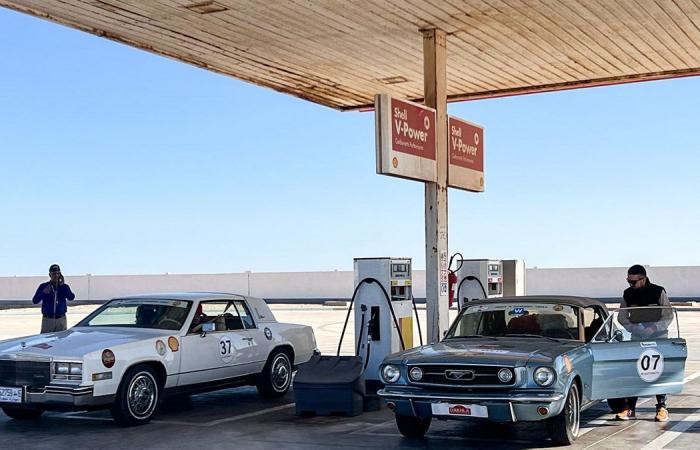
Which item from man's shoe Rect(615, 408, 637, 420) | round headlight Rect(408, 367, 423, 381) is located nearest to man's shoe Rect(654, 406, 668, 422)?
man's shoe Rect(615, 408, 637, 420)

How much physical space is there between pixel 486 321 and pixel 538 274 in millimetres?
46558

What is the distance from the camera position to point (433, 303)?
15.0 meters

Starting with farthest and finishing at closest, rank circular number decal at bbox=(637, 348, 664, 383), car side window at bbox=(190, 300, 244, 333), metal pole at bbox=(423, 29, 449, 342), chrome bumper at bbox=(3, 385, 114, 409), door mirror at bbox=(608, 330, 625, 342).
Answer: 1. metal pole at bbox=(423, 29, 449, 342)
2. car side window at bbox=(190, 300, 244, 333)
3. chrome bumper at bbox=(3, 385, 114, 409)
4. door mirror at bbox=(608, 330, 625, 342)
5. circular number decal at bbox=(637, 348, 664, 383)

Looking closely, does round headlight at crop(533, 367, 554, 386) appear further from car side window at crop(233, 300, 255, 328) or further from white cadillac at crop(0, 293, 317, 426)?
car side window at crop(233, 300, 255, 328)

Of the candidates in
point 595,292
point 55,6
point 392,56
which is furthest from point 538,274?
point 55,6

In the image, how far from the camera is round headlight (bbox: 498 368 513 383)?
361 inches

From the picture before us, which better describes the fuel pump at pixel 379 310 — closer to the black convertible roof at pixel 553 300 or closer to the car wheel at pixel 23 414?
the black convertible roof at pixel 553 300

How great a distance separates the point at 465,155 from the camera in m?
15.5

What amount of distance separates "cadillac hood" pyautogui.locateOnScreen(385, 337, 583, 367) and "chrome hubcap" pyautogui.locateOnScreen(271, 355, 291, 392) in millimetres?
3949

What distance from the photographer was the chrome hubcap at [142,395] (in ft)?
37.0

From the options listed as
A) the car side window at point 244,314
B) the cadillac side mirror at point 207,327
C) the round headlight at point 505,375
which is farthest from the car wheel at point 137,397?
the round headlight at point 505,375

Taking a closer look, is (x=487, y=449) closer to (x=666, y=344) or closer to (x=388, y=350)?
(x=666, y=344)

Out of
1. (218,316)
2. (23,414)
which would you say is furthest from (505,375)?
(23,414)

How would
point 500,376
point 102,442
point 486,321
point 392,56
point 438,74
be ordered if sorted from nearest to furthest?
point 500,376 → point 102,442 → point 486,321 → point 438,74 → point 392,56
